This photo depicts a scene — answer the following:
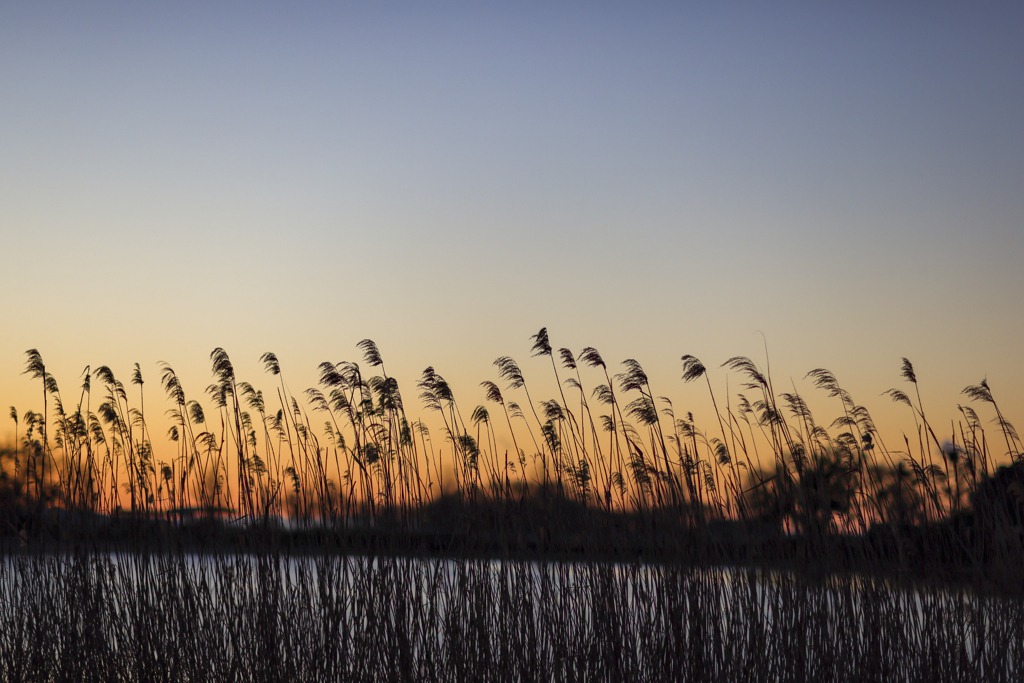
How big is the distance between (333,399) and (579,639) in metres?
1.97

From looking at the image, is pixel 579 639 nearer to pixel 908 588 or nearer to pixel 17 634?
pixel 908 588

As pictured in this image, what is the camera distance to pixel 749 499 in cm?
370

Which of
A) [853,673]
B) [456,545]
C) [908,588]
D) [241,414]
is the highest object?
[241,414]

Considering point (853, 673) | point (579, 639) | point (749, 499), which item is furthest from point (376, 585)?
point (853, 673)

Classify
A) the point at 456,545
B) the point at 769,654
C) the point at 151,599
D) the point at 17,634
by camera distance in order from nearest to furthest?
the point at 769,654, the point at 456,545, the point at 151,599, the point at 17,634

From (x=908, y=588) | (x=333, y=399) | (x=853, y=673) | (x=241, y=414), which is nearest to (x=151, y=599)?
(x=241, y=414)

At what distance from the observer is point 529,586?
3777 millimetres

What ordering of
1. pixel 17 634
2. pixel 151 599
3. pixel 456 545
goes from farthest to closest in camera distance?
pixel 17 634, pixel 151 599, pixel 456 545

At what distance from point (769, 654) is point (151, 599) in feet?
10.5

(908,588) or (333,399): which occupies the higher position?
(333,399)

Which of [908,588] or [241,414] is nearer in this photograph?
[908,588]

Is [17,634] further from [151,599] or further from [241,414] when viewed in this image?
[241,414]

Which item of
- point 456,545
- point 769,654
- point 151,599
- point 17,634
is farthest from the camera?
point 17,634

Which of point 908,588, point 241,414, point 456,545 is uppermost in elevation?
point 241,414
